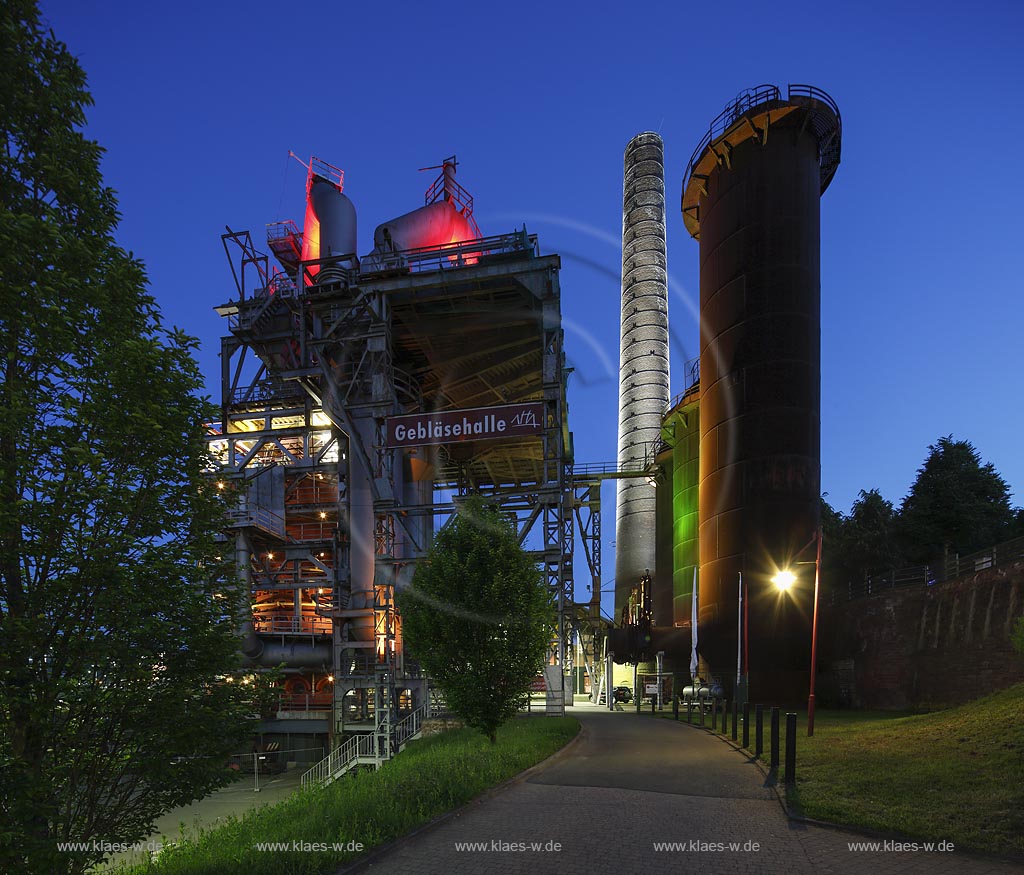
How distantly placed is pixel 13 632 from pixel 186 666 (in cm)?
195

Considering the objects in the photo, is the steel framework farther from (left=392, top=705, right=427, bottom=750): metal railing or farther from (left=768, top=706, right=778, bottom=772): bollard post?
(left=768, top=706, right=778, bottom=772): bollard post

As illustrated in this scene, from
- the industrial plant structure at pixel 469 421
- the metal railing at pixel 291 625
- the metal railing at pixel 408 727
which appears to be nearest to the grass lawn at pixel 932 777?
the industrial plant structure at pixel 469 421

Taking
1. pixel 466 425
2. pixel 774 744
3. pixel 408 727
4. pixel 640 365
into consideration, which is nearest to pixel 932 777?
pixel 774 744

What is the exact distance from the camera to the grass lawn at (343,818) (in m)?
8.34

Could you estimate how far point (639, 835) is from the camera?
978 cm

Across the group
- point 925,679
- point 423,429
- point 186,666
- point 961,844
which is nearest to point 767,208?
point 423,429

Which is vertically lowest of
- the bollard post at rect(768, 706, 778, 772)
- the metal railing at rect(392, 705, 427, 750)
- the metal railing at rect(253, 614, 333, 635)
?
the metal railing at rect(392, 705, 427, 750)

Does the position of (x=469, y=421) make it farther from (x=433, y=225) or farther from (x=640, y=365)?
(x=640, y=365)

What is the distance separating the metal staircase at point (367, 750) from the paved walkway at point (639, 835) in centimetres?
1660

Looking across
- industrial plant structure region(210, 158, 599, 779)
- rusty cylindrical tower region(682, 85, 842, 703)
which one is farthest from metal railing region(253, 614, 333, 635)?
rusty cylindrical tower region(682, 85, 842, 703)

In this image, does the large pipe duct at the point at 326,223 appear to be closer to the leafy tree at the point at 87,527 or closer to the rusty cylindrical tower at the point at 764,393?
the rusty cylindrical tower at the point at 764,393

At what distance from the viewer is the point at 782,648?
3444 centimetres

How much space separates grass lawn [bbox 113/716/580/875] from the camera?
8344mm

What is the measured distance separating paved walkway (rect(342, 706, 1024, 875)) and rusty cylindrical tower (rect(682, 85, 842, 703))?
2178 centimetres
